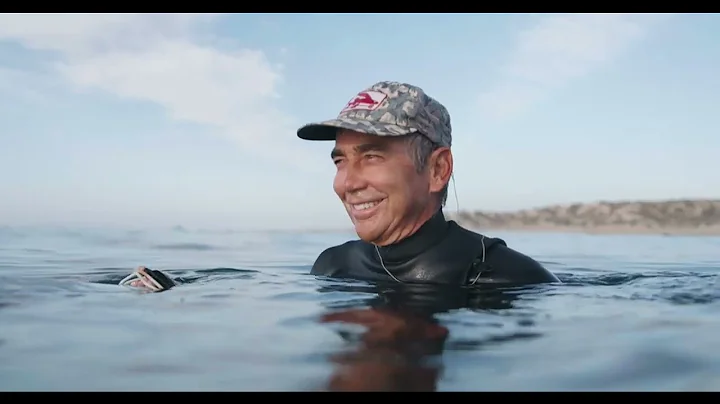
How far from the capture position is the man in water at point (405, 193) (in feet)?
13.6

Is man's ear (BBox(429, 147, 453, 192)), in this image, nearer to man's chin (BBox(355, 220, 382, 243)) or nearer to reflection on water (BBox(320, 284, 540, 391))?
man's chin (BBox(355, 220, 382, 243))

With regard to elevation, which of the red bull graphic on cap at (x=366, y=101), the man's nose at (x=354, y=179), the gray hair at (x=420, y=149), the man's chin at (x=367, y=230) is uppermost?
the red bull graphic on cap at (x=366, y=101)

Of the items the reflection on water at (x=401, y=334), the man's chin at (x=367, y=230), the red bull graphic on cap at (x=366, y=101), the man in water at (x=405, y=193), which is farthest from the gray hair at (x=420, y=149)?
the reflection on water at (x=401, y=334)

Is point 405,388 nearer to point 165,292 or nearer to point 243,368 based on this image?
point 243,368

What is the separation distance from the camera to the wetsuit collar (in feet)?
14.2

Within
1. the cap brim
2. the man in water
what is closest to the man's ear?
the man in water

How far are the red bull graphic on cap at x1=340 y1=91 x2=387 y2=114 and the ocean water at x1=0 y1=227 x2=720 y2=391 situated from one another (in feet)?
3.80

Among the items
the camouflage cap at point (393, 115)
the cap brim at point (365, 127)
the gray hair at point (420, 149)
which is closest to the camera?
the cap brim at point (365, 127)

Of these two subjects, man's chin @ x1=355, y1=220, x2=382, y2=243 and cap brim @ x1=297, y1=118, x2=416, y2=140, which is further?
man's chin @ x1=355, y1=220, x2=382, y2=243

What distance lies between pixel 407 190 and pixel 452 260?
573 mm

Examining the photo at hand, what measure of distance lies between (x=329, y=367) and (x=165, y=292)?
236 cm

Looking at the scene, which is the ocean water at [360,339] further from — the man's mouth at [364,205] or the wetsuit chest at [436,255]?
the man's mouth at [364,205]

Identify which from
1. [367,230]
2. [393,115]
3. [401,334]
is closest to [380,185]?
[367,230]

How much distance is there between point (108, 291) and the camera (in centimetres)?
431
